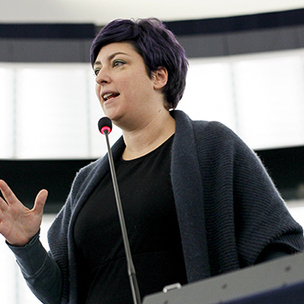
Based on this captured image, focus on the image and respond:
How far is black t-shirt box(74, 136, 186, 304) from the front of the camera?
1.52 m

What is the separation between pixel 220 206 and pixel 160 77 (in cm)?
60

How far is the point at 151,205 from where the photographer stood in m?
1.57

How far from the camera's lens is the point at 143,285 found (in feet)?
4.94

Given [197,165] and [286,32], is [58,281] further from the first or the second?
[286,32]

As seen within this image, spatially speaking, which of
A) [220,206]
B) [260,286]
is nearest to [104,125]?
[220,206]

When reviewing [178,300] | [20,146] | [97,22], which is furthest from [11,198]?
[97,22]

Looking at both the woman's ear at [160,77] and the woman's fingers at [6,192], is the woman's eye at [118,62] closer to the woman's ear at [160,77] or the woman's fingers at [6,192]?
the woman's ear at [160,77]

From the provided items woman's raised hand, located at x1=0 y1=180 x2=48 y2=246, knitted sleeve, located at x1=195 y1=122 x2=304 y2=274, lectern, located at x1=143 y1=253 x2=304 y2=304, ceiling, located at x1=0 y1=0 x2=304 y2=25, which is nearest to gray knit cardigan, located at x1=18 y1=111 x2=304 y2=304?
knitted sleeve, located at x1=195 y1=122 x2=304 y2=274

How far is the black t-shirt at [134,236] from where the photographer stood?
152 cm

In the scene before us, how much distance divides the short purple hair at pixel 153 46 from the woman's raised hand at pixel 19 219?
598 mm

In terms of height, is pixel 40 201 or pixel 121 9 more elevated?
pixel 121 9

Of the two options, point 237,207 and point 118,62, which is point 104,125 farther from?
point 237,207

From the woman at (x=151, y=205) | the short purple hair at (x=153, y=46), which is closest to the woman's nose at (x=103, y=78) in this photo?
the woman at (x=151, y=205)

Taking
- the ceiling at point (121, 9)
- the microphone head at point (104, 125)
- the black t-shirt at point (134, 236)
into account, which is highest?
the ceiling at point (121, 9)
